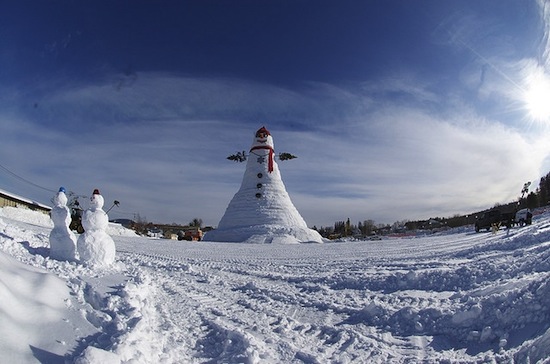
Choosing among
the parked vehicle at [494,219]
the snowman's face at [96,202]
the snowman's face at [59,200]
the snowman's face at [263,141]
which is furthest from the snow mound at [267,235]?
the snowman's face at [59,200]

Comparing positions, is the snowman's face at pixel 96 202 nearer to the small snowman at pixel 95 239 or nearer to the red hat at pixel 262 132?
the small snowman at pixel 95 239

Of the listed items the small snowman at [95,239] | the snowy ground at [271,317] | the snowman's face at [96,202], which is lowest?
the snowy ground at [271,317]

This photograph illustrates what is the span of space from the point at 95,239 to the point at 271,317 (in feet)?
15.1

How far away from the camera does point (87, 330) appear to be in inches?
161

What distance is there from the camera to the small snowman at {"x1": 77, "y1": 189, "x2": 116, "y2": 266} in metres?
8.04

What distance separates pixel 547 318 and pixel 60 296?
569 cm

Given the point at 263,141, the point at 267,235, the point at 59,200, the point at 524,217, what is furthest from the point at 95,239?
the point at 524,217

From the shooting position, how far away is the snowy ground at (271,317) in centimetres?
→ 370

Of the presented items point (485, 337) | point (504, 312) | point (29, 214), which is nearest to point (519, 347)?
point (485, 337)

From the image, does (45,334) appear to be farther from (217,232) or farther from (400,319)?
(217,232)

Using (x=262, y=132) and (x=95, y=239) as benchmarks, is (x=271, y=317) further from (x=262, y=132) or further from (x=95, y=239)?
(x=262, y=132)

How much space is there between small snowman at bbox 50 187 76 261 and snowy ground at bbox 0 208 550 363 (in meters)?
0.49

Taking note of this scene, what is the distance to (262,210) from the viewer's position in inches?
1068

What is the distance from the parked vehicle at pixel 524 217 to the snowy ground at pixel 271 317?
19075 millimetres
